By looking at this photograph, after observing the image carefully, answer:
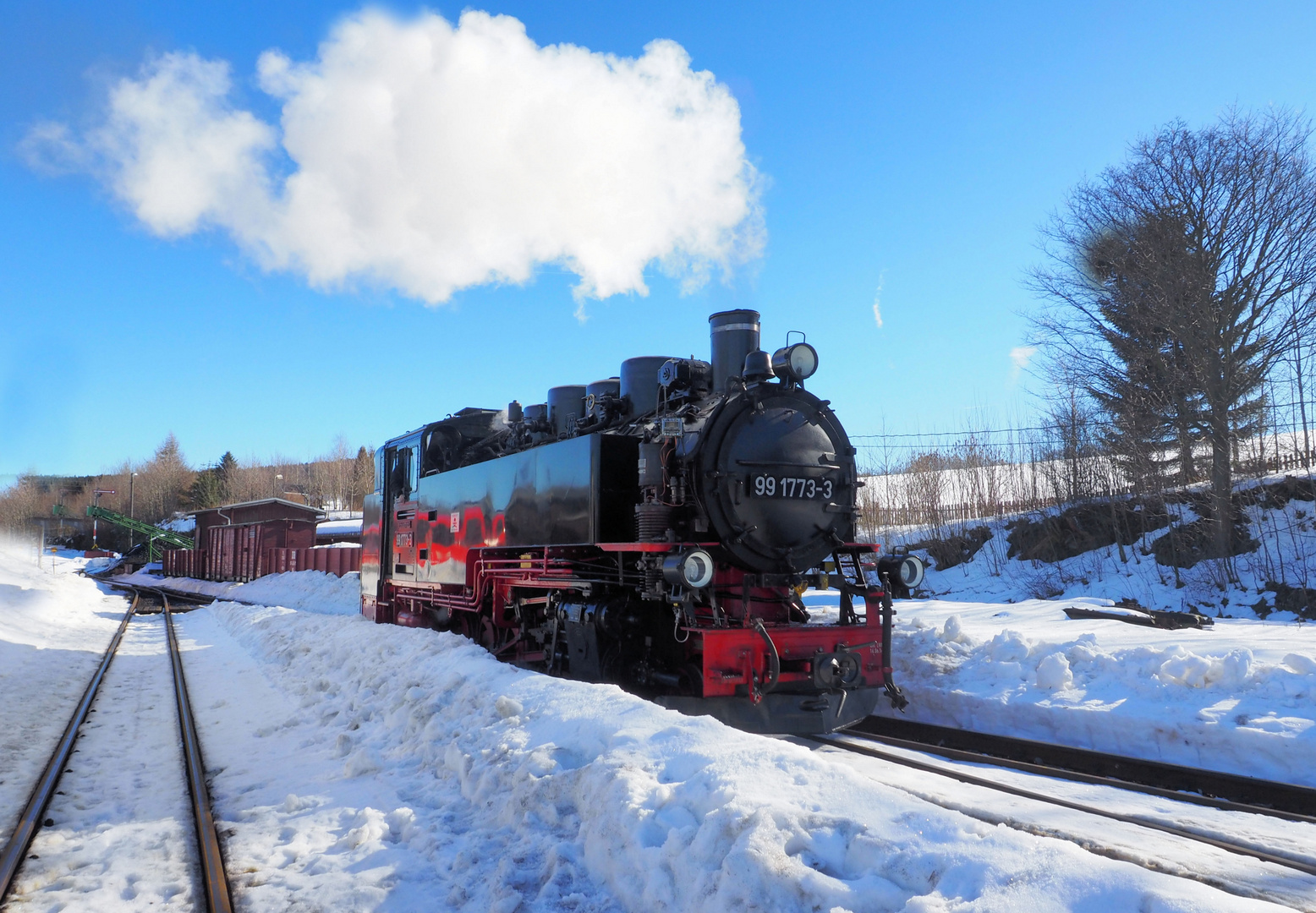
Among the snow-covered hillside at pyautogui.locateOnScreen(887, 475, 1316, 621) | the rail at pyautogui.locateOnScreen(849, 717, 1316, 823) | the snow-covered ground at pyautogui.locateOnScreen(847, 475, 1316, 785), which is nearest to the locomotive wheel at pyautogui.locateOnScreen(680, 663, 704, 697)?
the rail at pyautogui.locateOnScreen(849, 717, 1316, 823)

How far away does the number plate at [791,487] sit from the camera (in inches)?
256

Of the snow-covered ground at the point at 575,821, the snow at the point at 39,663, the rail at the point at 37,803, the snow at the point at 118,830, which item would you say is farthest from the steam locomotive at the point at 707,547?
the snow at the point at 39,663

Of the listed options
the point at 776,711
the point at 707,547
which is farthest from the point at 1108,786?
the point at 707,547

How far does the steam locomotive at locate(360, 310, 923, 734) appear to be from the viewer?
6.16 m

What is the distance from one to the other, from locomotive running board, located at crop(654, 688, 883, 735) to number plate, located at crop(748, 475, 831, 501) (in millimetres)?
1607

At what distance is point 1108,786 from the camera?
5332 millimetres

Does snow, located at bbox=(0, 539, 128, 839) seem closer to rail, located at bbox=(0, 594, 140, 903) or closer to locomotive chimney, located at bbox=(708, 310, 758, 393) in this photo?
rail, located at bbox=(0, 594, 140, 903)

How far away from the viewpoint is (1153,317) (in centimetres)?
1609

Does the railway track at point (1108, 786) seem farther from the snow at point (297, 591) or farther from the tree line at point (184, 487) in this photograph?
the tree line at point (184, 487)

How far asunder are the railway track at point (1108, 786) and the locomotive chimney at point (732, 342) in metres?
3.31

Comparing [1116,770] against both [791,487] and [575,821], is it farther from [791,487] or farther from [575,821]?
[575,821]

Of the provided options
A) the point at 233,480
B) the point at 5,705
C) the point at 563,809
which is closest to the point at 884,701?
the point at 563,809

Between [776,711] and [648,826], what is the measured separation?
3036 millimetres

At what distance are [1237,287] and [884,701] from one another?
1334 centimetres
